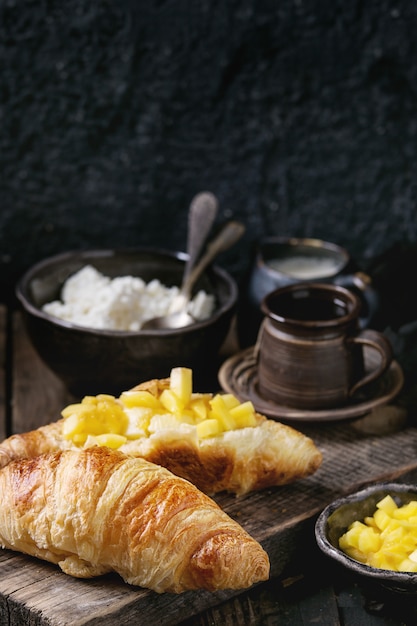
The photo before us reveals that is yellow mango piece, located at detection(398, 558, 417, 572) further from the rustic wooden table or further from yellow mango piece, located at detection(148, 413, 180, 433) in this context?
yellow mango piece, located at detection(148, 413, 180, 433)

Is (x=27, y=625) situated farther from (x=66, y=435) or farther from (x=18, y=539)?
(x=66, y=435)

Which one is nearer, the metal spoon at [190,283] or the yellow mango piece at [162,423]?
the yellow mango piece at [162,423]

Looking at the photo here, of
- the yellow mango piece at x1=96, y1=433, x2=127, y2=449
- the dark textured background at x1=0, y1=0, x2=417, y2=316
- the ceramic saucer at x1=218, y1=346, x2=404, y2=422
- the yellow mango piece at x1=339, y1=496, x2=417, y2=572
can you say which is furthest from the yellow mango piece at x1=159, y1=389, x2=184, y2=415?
the dark textured background at x1=0, y1=0, x2=417, y2=316

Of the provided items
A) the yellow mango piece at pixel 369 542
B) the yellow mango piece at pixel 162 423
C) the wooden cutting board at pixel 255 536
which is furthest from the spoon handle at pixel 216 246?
the yellow mango piece at pixel 369 542

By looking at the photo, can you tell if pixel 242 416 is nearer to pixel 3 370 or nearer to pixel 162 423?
pixel 162 423

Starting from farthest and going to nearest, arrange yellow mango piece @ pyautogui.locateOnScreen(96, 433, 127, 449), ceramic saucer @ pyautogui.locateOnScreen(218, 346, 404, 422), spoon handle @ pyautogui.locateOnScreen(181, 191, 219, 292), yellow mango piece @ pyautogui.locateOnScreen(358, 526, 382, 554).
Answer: spoon handle @ pyautogui.locateOnScreen(181, 191, 219, 292)
ceramic saucer @ pyautogui.locateOnScreen(218, 346, 404, 422)
yellow mango piece @ pyautogui.locateOnScreen(96, 433, 127, 449)
yellow mango piece @ pyautogui.locateOnScreen(358, 526, 382, 554)

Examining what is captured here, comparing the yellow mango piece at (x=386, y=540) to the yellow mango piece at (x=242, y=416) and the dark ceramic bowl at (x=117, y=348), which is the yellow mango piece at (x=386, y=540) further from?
the dark ceramic bowl at (x=117, y=348)

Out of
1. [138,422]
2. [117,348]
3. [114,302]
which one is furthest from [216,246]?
[138,422]
